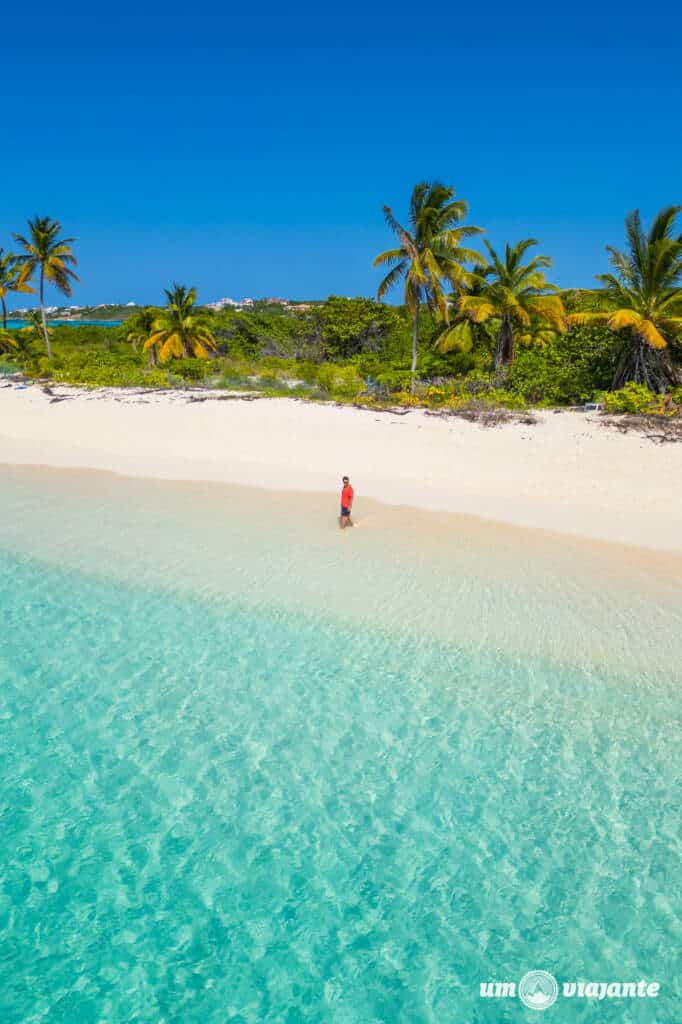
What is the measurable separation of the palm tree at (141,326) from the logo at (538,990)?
41.9m

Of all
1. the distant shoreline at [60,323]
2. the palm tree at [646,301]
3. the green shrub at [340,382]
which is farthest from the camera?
the distant shoreline at [60,323]

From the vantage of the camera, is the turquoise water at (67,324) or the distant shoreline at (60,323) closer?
the turquoise water at (67,324)

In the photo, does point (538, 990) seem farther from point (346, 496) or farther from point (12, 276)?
point (12, 276)

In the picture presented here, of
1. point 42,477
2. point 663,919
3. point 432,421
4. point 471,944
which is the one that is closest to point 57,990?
point 471,944

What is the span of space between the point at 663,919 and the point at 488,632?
4729 mm

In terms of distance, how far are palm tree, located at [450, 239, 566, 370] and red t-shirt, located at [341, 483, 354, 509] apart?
16.0 meters

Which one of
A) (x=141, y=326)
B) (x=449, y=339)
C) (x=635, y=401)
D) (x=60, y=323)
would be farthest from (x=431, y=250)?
(x=60, y=323)

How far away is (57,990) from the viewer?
4395mm

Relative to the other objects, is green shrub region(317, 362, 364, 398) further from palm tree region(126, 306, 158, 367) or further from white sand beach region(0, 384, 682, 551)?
palm tree region(126, 306, 158, 367)

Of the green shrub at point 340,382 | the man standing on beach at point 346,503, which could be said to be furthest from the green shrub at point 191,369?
the man standing on beach at point 346,503

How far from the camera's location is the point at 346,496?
44.7 feet

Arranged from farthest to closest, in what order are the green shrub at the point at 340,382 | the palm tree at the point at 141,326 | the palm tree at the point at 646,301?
the palm tree at the point at 141,326 → the green shrub at the point at 340,382 → the palm tree at the point at 646,301

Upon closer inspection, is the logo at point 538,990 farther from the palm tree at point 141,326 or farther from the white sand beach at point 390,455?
the palm tree at point 141,326

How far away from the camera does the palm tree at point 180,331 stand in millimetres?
38750
